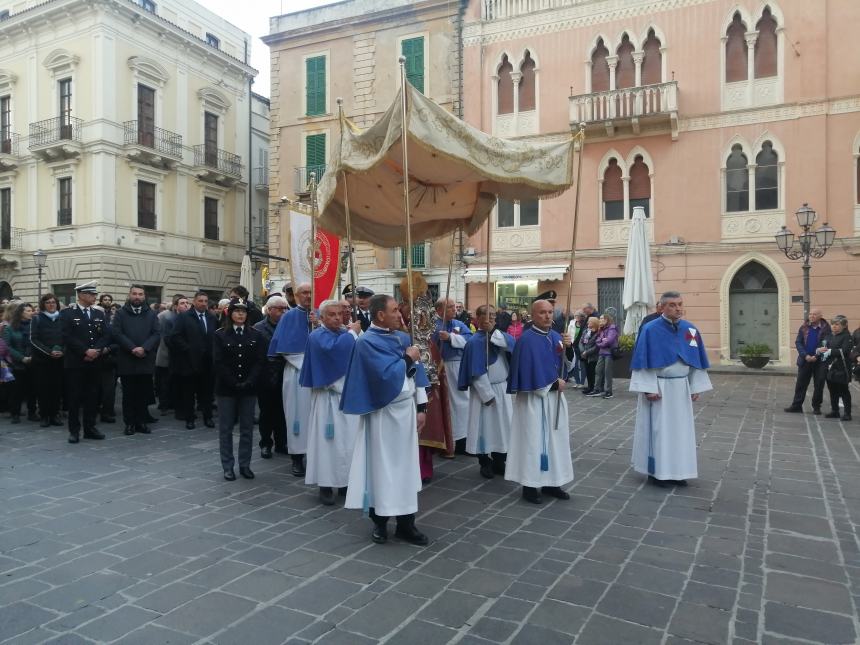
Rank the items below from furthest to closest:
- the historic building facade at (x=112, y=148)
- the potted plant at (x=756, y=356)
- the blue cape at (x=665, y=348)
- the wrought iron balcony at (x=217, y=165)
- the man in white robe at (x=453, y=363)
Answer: the wrought iron balcony at (x=217, y=165), the historic building facade at (x=112, y=148), the potted plant at (x=756, y=356), the man in white robe at (x=453, y=363), the blue cape at (x=665, y=348)

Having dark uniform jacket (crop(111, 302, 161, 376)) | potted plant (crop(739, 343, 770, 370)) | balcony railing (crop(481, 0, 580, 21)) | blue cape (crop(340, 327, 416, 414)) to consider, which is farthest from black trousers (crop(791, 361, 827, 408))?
balcony railing (crop(481, 0, 580, 21))

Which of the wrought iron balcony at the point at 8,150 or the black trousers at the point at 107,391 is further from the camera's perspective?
the wrought iron balcony at the point at 8,150

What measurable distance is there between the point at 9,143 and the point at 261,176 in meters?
10.6

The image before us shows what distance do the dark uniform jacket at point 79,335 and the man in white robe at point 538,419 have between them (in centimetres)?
561

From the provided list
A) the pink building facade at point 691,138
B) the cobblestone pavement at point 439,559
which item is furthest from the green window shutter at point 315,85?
the cobblestone pavement at point 439,559

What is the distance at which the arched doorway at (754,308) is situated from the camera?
18.9 metres

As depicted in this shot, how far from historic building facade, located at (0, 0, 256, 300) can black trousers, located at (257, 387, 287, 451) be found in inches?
801

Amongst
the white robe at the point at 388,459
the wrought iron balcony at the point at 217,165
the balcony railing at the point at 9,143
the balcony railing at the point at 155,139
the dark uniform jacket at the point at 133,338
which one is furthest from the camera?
the wrought iron balcony at the point at 217,165

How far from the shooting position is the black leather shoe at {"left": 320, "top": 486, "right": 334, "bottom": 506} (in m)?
5.62

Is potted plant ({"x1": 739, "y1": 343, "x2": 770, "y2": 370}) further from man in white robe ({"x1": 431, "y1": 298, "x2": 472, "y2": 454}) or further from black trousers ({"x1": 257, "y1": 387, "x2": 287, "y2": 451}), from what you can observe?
black trousers ({"x1": 257, "y1": 387, "x2": 287, "y2": 451})

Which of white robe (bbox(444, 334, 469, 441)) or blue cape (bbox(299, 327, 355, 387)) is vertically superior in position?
blue cape (bbox(299, 327, 355, 387))

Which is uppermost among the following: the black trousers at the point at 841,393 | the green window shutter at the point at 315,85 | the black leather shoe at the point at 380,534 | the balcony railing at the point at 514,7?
the balcony railing at the point at 514,7

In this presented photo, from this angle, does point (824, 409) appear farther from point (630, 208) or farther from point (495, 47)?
point (495, 47)

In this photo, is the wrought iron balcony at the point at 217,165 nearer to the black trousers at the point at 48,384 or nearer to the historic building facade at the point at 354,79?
the historic building facade at the point at 354,79
